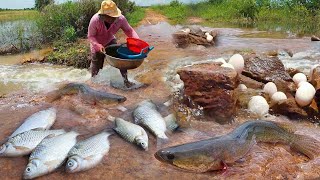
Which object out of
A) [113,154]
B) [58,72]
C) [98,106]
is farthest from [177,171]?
[58,72]

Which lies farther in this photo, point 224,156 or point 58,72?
point 58,72

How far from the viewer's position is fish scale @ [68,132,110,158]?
427 cm

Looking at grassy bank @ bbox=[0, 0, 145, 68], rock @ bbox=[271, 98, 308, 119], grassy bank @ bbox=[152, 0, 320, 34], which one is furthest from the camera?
grassy bank @ bbox=[152, 0, 320, 34]

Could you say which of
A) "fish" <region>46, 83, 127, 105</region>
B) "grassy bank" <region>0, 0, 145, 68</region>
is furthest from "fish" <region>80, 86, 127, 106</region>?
"grassy bank" <region>0, 0, 145, 68</region>

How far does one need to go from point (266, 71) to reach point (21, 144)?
16.3ft

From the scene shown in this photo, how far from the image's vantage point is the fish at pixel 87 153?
13.4 ft

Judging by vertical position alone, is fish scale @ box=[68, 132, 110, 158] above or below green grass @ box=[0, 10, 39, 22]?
above

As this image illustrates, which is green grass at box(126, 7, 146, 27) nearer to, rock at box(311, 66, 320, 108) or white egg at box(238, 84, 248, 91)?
white egg at box(238, 84, 248, 91)

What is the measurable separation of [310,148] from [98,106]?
10.9ft

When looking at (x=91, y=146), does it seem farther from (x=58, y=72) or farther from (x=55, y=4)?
(x=55, y=4)

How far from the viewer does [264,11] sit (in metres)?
22.3

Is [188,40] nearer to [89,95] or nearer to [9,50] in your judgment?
[9,50]

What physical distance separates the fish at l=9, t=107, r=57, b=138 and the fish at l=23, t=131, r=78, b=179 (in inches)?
21.9

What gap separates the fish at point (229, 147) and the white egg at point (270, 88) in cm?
176
